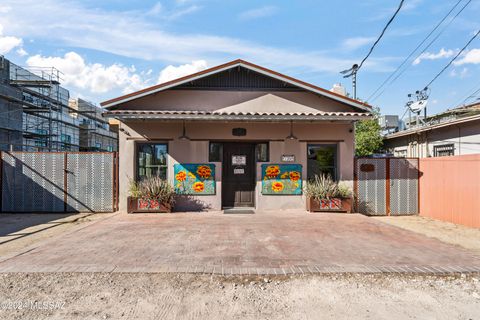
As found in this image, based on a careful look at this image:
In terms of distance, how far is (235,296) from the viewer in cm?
352

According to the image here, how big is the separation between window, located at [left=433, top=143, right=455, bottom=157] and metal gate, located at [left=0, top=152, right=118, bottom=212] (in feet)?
44.2

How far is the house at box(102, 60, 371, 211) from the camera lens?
9.47 metres

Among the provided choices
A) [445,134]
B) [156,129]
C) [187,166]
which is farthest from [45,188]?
[445,134]

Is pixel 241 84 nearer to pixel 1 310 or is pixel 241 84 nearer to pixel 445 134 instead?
pixel 1 310

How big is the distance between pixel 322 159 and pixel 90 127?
38583 millimetres

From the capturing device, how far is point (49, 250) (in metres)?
5.19

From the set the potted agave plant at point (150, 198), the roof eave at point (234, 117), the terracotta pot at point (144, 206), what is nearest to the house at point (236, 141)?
the potted agave plant at point (150, 198)

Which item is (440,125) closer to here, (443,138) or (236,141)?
(443,138)

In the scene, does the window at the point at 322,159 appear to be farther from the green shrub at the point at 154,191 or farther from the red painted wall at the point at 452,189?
the green shrub at the point at 154,191

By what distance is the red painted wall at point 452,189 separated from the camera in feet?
25.8

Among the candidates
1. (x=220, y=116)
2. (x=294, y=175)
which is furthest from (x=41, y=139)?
(x=294, y=175)

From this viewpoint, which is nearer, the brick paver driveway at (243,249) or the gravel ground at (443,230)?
the brick paver driveway at (243,249)

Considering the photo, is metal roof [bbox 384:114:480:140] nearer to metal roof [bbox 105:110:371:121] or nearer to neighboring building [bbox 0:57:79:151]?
metal roof [bbox 105:110:371:121]

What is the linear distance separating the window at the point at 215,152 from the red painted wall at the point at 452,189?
7.04 meters
